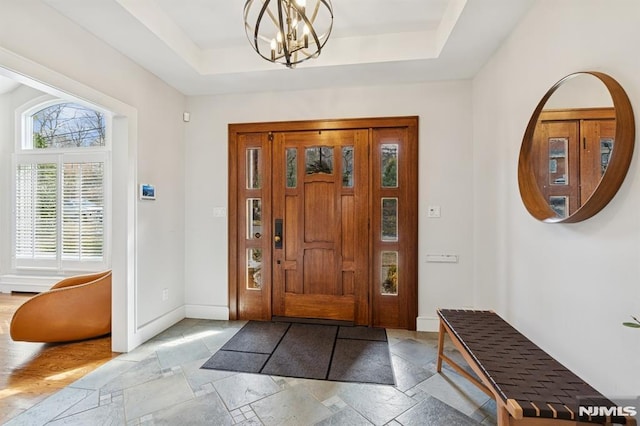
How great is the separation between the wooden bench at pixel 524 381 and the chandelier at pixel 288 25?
195 centimetres

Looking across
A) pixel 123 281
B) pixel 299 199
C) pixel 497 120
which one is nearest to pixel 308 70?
Result: pixel 299 199

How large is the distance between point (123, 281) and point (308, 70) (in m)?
2.64

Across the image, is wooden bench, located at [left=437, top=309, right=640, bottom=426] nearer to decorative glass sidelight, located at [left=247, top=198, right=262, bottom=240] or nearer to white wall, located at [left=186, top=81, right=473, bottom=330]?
white wall, located at [left=186, top=81, right=473, bottom=330]

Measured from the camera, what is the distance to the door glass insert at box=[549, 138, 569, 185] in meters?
1.59

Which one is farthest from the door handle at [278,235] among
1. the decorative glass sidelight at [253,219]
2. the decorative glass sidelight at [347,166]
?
the decorative glass sidelight at [347,166]

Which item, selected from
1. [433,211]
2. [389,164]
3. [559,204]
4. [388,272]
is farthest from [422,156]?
[559,204]

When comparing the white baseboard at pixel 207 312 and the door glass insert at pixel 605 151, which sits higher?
the door glass insert at pixel 605 151

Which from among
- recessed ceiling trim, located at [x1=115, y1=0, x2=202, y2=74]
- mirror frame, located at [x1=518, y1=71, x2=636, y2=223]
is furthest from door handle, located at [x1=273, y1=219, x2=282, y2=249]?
mirror frame, located at [x1=518, y1=71, x2=636, y2=223]

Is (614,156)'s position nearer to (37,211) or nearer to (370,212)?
(370,212)

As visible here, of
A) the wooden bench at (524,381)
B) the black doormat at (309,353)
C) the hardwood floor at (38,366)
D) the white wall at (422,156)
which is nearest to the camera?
the wooden bench at (524,381)

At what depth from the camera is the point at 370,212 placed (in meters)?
3.17

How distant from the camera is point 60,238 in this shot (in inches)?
171

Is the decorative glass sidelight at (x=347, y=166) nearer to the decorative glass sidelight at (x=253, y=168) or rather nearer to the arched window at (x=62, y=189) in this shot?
the decorative glass sidelight at (x=253, y=168)

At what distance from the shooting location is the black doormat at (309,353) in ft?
7.59
